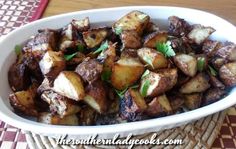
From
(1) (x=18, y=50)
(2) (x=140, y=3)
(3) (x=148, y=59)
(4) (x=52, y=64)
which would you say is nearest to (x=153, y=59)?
(3) (x=148, y=59)

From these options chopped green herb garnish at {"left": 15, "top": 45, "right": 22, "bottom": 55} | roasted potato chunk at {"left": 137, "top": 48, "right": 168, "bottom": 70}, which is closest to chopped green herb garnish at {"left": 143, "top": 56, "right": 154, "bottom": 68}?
roasted potato chunk at {"left": 137, "top": 48, "right": 168, "bottom": 70}

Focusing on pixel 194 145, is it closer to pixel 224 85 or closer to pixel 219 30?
pixel 224 85

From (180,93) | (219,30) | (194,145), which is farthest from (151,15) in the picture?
(194,145)

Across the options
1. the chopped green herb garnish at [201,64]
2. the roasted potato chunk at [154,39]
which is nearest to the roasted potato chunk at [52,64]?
the roasted potato chunk at [154,39]

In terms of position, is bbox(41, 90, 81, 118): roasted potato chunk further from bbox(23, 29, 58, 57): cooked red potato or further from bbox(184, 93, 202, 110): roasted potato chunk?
bbox(184, 93, 202, 110): roasted potato chunk

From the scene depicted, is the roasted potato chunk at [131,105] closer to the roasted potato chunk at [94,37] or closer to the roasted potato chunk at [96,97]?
the roasted potato chunk at [96,97]

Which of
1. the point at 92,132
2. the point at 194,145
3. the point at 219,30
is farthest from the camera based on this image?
the point at 219,30

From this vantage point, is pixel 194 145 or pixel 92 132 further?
pixel 194 145
